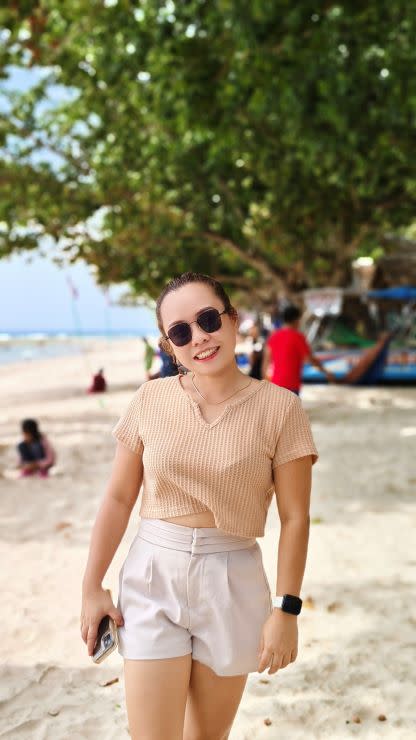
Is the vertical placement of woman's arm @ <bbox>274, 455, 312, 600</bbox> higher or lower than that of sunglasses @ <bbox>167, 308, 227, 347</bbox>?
lower

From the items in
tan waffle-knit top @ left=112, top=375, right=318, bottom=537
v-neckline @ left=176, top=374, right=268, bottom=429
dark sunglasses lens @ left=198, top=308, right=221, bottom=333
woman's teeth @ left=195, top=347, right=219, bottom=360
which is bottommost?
tan waffle-knit top @ left=112, top=375, right=318, bottom=537

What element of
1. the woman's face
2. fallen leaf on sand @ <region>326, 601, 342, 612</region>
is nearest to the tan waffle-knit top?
the woman's face

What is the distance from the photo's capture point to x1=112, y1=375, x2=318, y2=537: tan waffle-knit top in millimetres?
1791

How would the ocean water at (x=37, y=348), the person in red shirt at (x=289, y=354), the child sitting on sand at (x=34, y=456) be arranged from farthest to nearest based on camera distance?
the ocean water at (x=37, y=348) → the child sitting on sand at (x=34, y=456) → the person in red shirt at (x=289, y=354)

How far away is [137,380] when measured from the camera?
20.7 meters

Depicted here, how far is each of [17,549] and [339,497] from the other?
2912 mm

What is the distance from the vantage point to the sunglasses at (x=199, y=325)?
6.10 feet

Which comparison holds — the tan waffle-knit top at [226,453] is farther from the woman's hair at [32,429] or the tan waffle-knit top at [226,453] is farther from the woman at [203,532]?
the woman's hair at [32,429]

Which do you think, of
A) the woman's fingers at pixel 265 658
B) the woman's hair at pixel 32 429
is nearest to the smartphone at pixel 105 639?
the woman's fingers at pixel 265 658

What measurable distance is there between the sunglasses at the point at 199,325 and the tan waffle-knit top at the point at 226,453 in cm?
16

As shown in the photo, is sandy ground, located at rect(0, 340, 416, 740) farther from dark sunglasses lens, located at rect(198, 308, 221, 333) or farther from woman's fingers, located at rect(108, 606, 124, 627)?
dark sunglasses lens, located at rect(198, 308, 221, 333)

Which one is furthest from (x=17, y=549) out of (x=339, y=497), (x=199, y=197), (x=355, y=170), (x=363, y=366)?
(x=199, y=197)

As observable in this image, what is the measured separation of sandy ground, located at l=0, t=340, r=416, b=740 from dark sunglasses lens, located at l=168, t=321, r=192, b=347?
1.89 meters

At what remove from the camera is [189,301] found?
1.88 m
